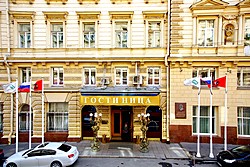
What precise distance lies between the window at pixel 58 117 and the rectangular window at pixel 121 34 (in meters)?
6.88

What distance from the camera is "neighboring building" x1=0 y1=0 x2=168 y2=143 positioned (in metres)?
13.1

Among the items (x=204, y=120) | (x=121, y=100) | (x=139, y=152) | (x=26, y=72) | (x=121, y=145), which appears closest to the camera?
(x=139, y=152)

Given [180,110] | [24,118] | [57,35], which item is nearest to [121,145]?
[180,110]

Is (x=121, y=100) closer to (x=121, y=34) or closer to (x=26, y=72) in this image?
(x=121, y=34)

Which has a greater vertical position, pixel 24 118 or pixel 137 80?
pixel 137 80

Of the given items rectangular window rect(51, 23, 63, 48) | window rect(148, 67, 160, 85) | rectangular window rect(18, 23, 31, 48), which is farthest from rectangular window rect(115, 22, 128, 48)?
rectangular window rect(18, 23, 31, 48)

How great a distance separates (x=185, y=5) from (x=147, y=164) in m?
12.1

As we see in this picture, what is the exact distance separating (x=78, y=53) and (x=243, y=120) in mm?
14400

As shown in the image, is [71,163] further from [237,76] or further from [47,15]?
[237,76]

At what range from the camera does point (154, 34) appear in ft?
44.4

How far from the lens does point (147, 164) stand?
32.0 ft

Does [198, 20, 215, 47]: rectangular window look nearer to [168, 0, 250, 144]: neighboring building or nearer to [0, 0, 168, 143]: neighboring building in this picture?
[168, 0, 250, 144]: neighboring building

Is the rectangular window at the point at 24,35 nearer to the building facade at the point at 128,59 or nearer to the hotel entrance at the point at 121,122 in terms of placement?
the building facade at the point at 128,59

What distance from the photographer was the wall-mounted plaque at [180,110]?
12.9m
